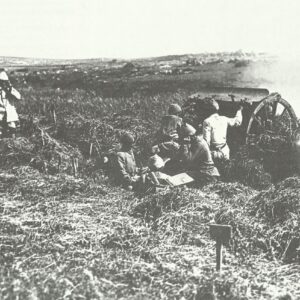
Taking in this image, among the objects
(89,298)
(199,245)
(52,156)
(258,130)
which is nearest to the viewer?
(89,298)

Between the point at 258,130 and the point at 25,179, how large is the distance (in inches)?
186

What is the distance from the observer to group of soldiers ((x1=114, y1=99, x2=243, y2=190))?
24.6 feet

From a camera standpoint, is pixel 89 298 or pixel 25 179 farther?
pixel 25 179

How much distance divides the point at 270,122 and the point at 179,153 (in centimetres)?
246

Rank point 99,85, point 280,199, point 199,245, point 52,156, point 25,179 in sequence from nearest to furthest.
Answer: point 199,245, point 280,199, point 25,179, point 52,156, point 99,85

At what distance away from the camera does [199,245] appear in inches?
207

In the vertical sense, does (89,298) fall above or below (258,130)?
below

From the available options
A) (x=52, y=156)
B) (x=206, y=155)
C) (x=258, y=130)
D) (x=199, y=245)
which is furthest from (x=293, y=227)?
(x=52, y=156)

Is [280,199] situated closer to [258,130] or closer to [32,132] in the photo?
[258,130]

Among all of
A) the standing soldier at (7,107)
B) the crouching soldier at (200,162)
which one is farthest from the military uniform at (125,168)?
the standing soldier at (7,107)

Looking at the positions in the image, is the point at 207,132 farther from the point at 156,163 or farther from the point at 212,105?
the point at 156,163

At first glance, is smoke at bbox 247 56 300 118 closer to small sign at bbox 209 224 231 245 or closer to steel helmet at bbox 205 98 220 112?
steel helmet at bbox 205 98 220 112

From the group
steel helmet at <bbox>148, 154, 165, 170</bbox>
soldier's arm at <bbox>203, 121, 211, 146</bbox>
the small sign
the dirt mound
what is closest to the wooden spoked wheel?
soldier's arm at <bbox>203, 121, 211, 146</bbox>

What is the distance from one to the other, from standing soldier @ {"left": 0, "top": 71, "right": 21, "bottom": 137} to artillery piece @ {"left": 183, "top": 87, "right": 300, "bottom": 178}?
12.8ft
